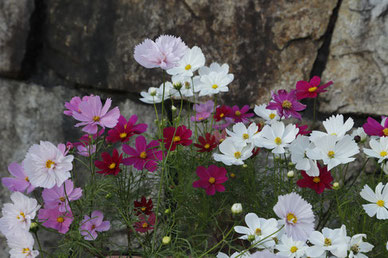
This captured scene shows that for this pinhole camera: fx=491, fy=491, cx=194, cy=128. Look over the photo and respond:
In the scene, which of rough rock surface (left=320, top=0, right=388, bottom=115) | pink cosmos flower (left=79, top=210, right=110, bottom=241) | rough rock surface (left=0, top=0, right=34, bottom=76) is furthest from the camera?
rough rock surface (left=0, top=0, right=34, bottom=76)

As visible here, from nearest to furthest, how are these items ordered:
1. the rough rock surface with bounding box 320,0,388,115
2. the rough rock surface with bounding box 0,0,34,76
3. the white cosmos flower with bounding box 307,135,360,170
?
the white cosmos flower with bounding box 307,135,360,170 → the rough rock surface with bounding box 320,0,388,115 → the rough rock surface with bounding box 0,0,34,76

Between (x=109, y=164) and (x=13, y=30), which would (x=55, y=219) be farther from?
(x=13, y=30)

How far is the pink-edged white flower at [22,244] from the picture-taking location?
0.81m

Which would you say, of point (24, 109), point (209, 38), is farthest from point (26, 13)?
point (209, 38)

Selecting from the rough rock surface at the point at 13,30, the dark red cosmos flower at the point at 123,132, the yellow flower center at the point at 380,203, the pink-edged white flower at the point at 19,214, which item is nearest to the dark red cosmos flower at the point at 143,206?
the dark red cosmos flower at the point at 123,132

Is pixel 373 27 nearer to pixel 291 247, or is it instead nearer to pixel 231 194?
pixel 231 194

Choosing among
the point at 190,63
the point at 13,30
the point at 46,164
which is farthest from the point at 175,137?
the point at 13,30

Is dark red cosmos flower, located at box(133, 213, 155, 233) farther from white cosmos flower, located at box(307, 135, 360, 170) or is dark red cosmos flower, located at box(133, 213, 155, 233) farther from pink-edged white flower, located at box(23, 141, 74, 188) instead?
white cosmos flower, located at box(307, 135, 360, 170)

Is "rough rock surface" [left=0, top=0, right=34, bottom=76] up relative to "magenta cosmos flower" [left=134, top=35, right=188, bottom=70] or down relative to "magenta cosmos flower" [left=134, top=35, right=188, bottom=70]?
up

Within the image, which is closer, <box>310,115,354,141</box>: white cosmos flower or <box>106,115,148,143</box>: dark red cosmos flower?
<box>310,115,354,141</box>: white cosmos flower

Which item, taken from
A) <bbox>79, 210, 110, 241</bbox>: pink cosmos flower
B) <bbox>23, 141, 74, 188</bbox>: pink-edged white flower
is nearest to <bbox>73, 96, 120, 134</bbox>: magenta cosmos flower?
<bbox>23, 141, 74, 188</bbox>: pink-edged white flower

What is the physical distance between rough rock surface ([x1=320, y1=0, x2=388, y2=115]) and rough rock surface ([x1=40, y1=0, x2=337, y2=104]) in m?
0.05

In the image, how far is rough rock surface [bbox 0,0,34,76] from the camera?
1519mm

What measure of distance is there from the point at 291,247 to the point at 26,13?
3.72 ft
